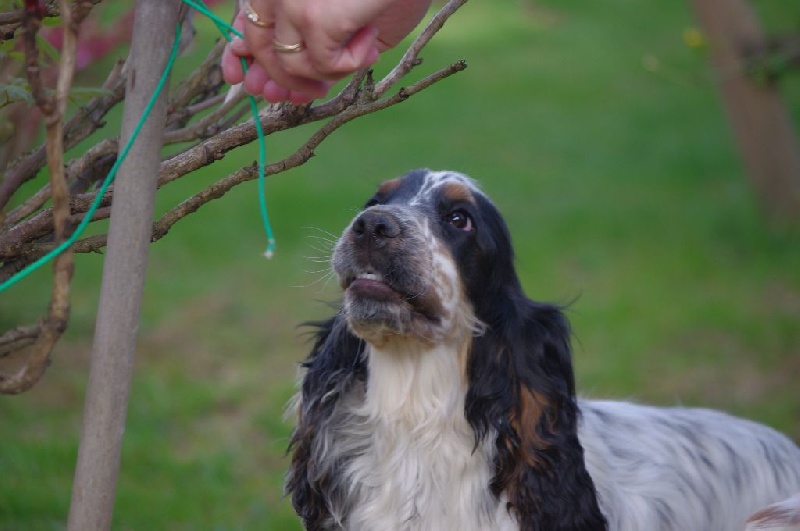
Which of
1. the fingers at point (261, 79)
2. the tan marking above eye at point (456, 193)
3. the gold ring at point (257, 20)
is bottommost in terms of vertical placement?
the tan marking above eye at point (456, 193)

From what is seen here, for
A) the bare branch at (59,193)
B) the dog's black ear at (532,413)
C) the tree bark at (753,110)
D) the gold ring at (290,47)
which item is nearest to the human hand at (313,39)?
the gold ring at (290,47)

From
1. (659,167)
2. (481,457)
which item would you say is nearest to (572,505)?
(481,457)

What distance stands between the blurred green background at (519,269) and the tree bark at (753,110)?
0.96ft

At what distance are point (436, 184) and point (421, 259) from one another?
388mm

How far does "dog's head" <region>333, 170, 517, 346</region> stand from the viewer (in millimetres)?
3148

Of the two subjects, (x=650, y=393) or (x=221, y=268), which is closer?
(x=650, y=393)

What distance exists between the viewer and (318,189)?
1008cm

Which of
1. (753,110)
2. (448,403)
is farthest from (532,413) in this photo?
(753,110)

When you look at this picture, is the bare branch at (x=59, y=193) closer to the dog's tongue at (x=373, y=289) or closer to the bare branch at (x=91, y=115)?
the bare branch at (x=91, y=115)

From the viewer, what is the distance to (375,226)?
10.3ft

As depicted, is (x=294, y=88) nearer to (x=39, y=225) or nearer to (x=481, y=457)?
(x=39, y=225)

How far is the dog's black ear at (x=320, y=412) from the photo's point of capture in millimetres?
3551

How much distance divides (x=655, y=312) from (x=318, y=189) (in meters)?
3.47

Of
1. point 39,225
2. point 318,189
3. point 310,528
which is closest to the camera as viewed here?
point 39,225
